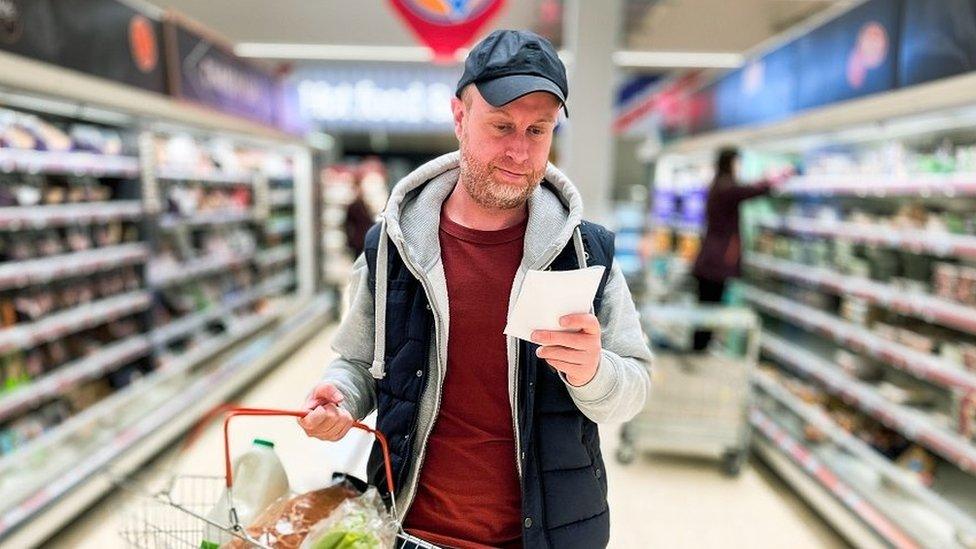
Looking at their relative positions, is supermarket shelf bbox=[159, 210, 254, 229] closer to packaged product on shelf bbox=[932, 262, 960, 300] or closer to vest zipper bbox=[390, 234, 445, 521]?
vest zipper bbox=[390, 234, 445, 521]

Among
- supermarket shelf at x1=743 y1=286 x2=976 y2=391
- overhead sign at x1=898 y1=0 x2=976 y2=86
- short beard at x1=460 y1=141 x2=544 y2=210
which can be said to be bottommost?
supermarket shelf at x1=743 y1=286 x2=976 y2=391

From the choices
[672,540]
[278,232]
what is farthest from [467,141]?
[278,232]

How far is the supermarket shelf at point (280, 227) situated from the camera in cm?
718

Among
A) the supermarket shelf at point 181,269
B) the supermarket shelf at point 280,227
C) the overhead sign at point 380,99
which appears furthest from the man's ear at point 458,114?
the overhead sign at point 380,99

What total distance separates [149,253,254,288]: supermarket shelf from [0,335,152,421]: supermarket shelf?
1.50 ft

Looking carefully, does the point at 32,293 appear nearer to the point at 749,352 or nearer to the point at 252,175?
the point at 252,175

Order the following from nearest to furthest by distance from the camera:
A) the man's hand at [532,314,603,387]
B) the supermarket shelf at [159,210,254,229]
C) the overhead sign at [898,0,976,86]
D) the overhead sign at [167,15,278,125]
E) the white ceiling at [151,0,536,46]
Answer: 1. the man's hand at [532,314,603,387]
2. the overhead sign at [898,0,976,86]
3. the overhead sign at [167,15,278,125]
4. the supermarket shelf at [159,210,254,229]
5. the white ceiling at [151,0,536,46]

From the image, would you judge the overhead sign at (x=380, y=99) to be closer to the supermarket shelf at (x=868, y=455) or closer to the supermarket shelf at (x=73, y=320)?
the supermarket shelf at (x=73, y=320)

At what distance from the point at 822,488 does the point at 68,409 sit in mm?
4370

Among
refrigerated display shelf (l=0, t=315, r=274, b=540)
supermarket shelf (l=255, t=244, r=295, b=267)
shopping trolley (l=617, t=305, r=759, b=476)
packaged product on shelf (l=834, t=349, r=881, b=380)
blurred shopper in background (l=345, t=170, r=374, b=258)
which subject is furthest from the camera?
supermarket shelf (l=255, t=244, r=295, b=267)

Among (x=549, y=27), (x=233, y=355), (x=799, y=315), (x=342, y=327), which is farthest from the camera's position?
(x=549, y=27)

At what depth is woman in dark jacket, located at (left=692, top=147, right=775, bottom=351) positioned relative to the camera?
4.49 meters

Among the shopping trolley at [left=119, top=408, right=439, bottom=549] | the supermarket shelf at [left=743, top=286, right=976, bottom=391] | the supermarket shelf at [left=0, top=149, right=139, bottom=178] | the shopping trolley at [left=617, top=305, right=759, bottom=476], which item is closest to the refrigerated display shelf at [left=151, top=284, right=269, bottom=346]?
the supermarket shelf at [left=0, top=149, right=139, bottom=178]

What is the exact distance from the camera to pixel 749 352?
3951mm
